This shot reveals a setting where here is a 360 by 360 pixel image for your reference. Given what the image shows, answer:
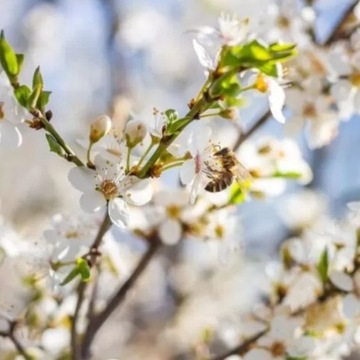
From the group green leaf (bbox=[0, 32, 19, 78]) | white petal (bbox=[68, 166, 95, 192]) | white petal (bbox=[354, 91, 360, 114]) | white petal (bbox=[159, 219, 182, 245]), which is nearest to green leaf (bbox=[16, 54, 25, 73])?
green leaf (bbox=[0, 32, 19, 78])

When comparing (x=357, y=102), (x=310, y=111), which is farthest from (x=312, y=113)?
(x=357, y=102)

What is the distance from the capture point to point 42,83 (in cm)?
82

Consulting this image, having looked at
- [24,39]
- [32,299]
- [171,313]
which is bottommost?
[171,313]

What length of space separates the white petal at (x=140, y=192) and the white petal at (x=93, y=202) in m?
0.03

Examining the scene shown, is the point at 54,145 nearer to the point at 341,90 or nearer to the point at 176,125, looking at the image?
the point at 176,125

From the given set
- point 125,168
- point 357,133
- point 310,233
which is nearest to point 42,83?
point 125,168

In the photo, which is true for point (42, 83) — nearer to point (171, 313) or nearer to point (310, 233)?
point (310, 233)

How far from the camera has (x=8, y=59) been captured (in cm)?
82

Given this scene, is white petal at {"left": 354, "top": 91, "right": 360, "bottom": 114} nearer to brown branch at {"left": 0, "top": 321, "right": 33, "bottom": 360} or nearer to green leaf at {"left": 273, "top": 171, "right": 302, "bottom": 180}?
green leaf at {"left": 273, "top": 171, "right": 302, "bottom": 180}

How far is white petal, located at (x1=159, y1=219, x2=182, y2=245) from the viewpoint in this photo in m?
1.27

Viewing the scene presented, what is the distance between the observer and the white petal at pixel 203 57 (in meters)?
0.85

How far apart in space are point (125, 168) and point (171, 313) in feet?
6.59

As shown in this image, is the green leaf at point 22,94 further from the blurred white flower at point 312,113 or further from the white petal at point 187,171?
the blurred white flower at point 312,113

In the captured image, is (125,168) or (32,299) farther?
(32,299)
